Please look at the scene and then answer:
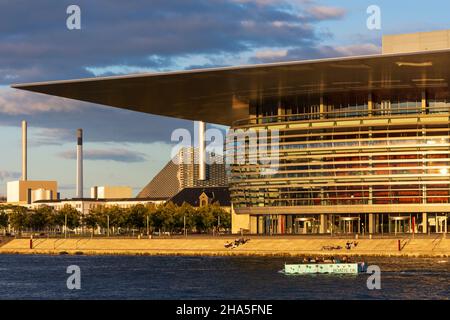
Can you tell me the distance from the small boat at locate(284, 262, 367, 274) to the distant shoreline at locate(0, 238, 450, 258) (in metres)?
17.7

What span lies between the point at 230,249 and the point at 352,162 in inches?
664

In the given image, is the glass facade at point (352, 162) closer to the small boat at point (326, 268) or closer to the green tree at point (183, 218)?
the green tree at point (183, 218)

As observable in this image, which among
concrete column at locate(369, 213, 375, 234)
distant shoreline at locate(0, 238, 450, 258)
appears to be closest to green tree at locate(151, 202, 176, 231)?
distant shoreline at locate(0, 238, 450, 258)

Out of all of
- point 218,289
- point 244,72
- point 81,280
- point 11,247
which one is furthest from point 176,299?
point 11,247

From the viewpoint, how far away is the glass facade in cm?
11019

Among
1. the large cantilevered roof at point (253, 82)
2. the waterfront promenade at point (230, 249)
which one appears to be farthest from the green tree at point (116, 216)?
the large cantilevered roof at point (253, 82)

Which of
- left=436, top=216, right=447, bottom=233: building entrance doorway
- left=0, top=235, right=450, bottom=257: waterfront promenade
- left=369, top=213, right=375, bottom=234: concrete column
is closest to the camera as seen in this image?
left=0, top=235, right=450, bottom=257: waterfront promenade

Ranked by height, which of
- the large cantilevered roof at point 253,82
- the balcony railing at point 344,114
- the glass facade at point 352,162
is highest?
the large cantilevered roof at point 253,82

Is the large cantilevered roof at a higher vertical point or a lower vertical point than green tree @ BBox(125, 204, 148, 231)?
higher

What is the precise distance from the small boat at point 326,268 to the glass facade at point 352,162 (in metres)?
35.2

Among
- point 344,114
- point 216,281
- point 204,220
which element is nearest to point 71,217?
point 204,220

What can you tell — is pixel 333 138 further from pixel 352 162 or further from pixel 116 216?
pixel 116 216

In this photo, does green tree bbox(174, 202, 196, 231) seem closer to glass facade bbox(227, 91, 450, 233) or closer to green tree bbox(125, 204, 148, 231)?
green tree bbox(125, 204, 148, 231)

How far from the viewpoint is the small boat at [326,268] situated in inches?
2975
